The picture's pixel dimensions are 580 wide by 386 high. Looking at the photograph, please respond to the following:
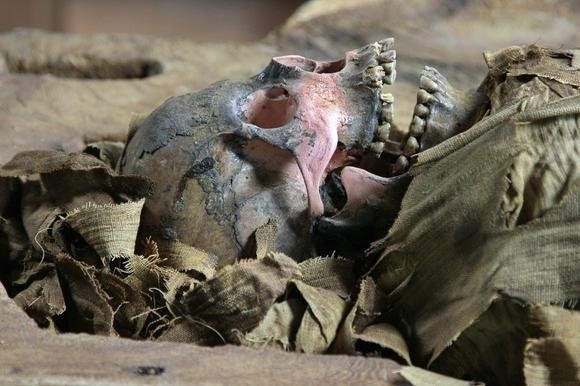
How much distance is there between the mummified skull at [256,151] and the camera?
2.56 ft

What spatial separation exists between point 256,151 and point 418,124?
0.53 feet

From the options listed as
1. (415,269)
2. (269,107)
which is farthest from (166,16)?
(415,269)

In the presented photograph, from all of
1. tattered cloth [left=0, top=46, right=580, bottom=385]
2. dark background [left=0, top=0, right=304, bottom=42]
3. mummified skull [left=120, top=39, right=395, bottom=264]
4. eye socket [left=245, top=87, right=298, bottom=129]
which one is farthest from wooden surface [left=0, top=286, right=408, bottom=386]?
dark background [left=0, top=0, right=304, bottom=42]

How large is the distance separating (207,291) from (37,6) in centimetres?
237

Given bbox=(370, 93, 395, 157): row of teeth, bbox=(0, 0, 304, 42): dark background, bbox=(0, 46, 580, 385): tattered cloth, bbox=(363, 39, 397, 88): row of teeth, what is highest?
bbox=(0, 0, 304, 42): dark background

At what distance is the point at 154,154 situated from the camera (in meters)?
0.81

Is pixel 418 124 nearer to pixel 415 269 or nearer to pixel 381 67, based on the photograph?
pixel 381 67

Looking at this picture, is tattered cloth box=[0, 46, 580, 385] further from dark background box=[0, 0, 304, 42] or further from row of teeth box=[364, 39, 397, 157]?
dark background box=[0, 0, 304, 42]

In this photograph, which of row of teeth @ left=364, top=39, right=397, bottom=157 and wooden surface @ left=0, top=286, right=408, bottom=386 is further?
row of teeth @ left=364, top=39, right=397, bottom=157

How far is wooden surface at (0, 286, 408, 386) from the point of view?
0.57 metres

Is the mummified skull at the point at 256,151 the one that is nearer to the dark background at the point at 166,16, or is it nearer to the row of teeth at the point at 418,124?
the row of teeth at the point at 418,124

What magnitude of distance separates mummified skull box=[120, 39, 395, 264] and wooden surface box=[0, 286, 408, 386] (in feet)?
0.61

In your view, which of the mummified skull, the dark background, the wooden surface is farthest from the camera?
the dark background

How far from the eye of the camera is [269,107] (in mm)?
846
